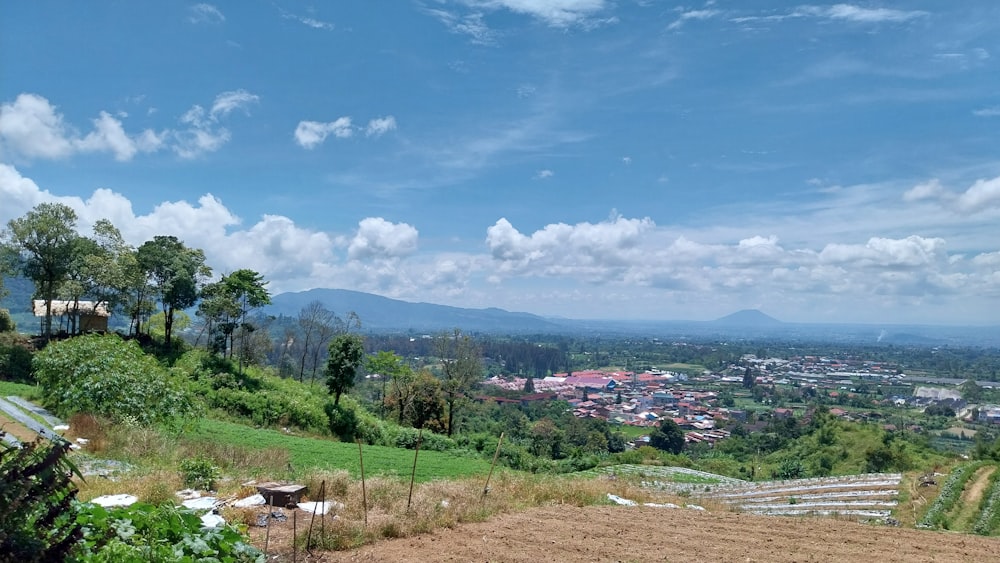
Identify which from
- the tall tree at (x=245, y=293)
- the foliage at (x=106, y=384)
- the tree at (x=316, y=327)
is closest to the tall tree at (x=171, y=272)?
the tall tree at (x=245, y=293)

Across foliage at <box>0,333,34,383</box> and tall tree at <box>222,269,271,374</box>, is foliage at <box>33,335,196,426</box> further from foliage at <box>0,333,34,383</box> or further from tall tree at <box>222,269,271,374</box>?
tall tree at <box>222,269,271,374</box>

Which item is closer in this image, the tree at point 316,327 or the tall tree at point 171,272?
the tall tree at point 171,272

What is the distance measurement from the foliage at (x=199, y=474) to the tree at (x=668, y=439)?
151 ft

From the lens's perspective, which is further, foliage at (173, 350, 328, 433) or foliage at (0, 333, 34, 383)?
foliage at (173, 350, 328, 433)

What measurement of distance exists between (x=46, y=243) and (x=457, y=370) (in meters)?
23.4

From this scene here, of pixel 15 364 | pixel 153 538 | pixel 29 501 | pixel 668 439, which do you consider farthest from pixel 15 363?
pixel 668 439

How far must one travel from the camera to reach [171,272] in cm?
3225

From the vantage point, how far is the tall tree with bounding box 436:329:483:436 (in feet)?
118

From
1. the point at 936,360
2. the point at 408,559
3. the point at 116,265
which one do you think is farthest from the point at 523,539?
the point at 936,360

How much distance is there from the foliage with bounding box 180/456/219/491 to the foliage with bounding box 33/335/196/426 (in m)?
5.77

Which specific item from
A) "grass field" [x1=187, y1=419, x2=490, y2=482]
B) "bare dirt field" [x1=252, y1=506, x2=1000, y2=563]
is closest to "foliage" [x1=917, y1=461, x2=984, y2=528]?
"bare dirt field" [x1=252, y1=506, x2=1000, y2=563]

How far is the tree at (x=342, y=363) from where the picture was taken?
3172 centimetres

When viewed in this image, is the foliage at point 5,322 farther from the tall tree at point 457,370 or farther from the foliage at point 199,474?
the foliage at point 199,474

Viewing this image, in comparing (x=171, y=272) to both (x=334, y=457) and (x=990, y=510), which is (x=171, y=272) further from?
(x=990, y=510)
